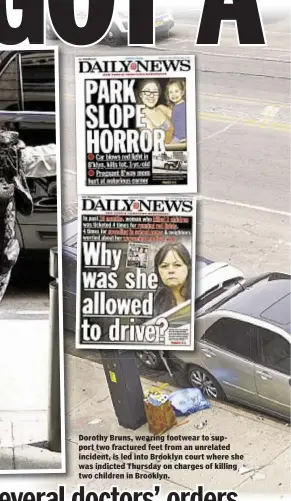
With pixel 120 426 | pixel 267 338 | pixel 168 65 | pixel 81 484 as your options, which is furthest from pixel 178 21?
pixel 81 484

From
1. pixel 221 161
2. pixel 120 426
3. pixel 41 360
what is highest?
pixel 221 161

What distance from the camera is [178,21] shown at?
458 centimetres

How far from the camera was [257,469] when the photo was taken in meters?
4.84

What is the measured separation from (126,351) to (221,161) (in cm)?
120

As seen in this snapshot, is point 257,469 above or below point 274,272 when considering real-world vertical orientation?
below

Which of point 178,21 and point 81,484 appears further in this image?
point 81,484

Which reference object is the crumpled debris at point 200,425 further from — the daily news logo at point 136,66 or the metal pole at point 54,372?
the daily news logo at point 136,66

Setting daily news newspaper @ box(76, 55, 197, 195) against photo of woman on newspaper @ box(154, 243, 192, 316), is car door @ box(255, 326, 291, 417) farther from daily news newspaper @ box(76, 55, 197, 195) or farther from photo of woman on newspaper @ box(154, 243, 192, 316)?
daily news newspaper @ box(76, 55, 197, 195)

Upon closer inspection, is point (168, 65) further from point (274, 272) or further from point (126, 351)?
point (126, 351)

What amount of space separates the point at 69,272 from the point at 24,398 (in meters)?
0.78

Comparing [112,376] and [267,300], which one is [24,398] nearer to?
[112,376]

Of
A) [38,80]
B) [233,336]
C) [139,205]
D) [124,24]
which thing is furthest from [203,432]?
[124,24]

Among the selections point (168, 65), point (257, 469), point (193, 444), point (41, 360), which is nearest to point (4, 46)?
point (168, 65)

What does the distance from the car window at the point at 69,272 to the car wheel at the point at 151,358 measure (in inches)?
21.3
